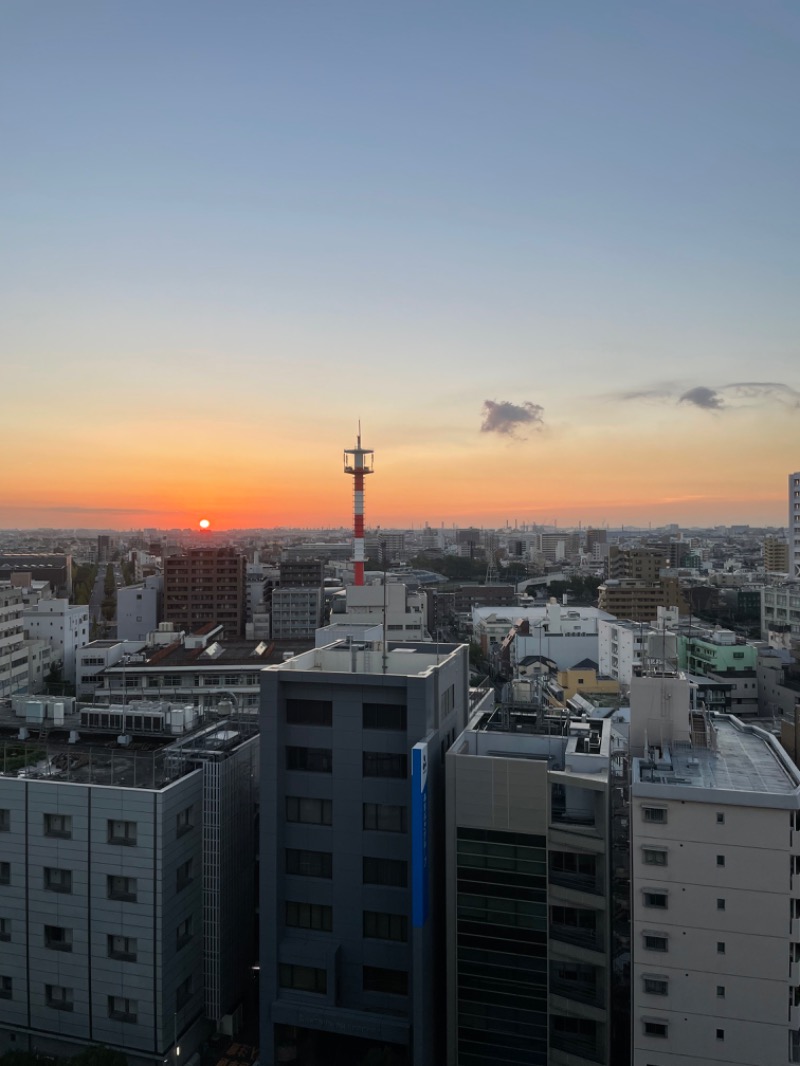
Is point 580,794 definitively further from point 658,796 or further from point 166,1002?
point 166,1002

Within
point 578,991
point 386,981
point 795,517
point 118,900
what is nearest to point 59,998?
point 118,900

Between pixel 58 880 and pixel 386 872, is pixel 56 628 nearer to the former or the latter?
pixel 58 880

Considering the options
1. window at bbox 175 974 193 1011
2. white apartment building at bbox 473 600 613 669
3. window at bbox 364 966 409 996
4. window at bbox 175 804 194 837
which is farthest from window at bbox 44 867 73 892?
white apartment building at bbox 473 600 613 669

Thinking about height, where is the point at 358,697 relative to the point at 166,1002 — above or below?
above

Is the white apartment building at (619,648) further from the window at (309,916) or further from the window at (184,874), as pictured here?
the window at (184,874)

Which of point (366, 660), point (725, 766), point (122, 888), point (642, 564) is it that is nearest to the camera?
point (725, 766)

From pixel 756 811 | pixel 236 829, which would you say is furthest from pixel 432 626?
pixel 756 811
